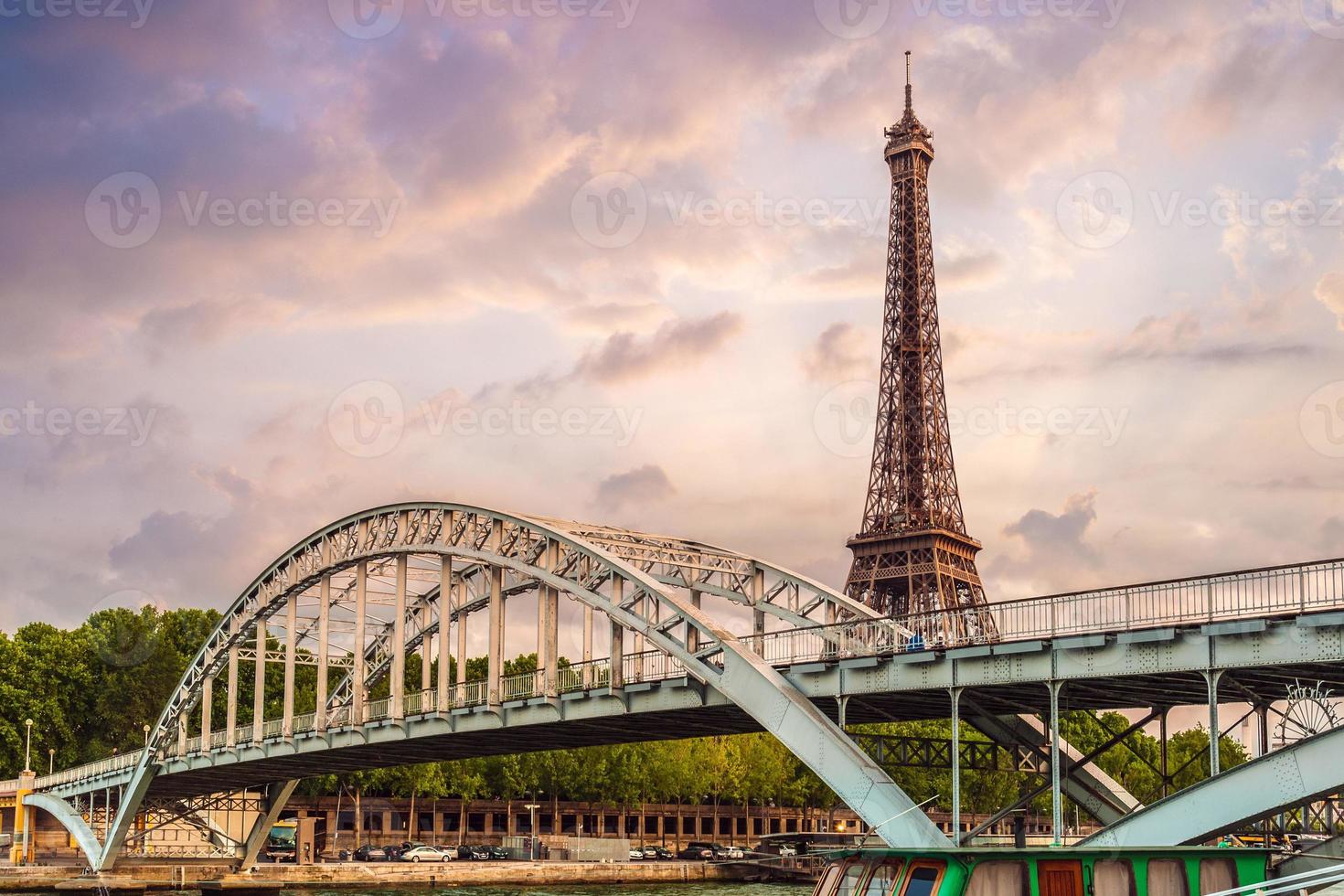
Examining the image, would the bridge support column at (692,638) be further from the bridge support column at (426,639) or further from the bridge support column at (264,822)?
the bridge support column at (264,822)

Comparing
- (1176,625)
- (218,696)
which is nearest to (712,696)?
(1176,625)

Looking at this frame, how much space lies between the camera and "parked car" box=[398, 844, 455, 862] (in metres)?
81.5

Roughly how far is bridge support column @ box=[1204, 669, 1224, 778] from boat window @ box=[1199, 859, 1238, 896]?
188cm

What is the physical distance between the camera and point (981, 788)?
338ft

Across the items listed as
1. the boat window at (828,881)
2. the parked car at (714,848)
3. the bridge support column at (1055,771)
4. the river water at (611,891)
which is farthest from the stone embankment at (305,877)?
the boat window at (828,881)

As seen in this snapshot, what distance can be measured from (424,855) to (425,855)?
1.8 inches

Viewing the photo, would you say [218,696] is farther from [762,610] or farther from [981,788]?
[762,610]

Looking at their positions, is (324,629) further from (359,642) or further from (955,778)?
(955,778)

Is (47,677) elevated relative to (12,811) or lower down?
elevated

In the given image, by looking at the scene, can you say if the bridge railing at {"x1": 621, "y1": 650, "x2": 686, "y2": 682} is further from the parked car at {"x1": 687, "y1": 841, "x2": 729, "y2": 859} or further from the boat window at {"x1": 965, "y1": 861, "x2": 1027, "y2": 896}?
the parked car at {"x1": 687, "y1": 841, "x2": 729, "y2": 859}

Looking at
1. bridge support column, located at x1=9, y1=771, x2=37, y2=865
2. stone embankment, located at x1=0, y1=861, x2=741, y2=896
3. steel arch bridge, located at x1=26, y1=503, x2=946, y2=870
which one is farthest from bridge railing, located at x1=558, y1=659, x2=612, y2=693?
bridge support column, located at x1=9, y1=771, x2=37, y2=865

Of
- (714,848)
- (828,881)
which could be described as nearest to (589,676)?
(828,881)

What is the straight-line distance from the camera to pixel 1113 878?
2581cm

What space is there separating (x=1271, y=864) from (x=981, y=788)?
78.3m
